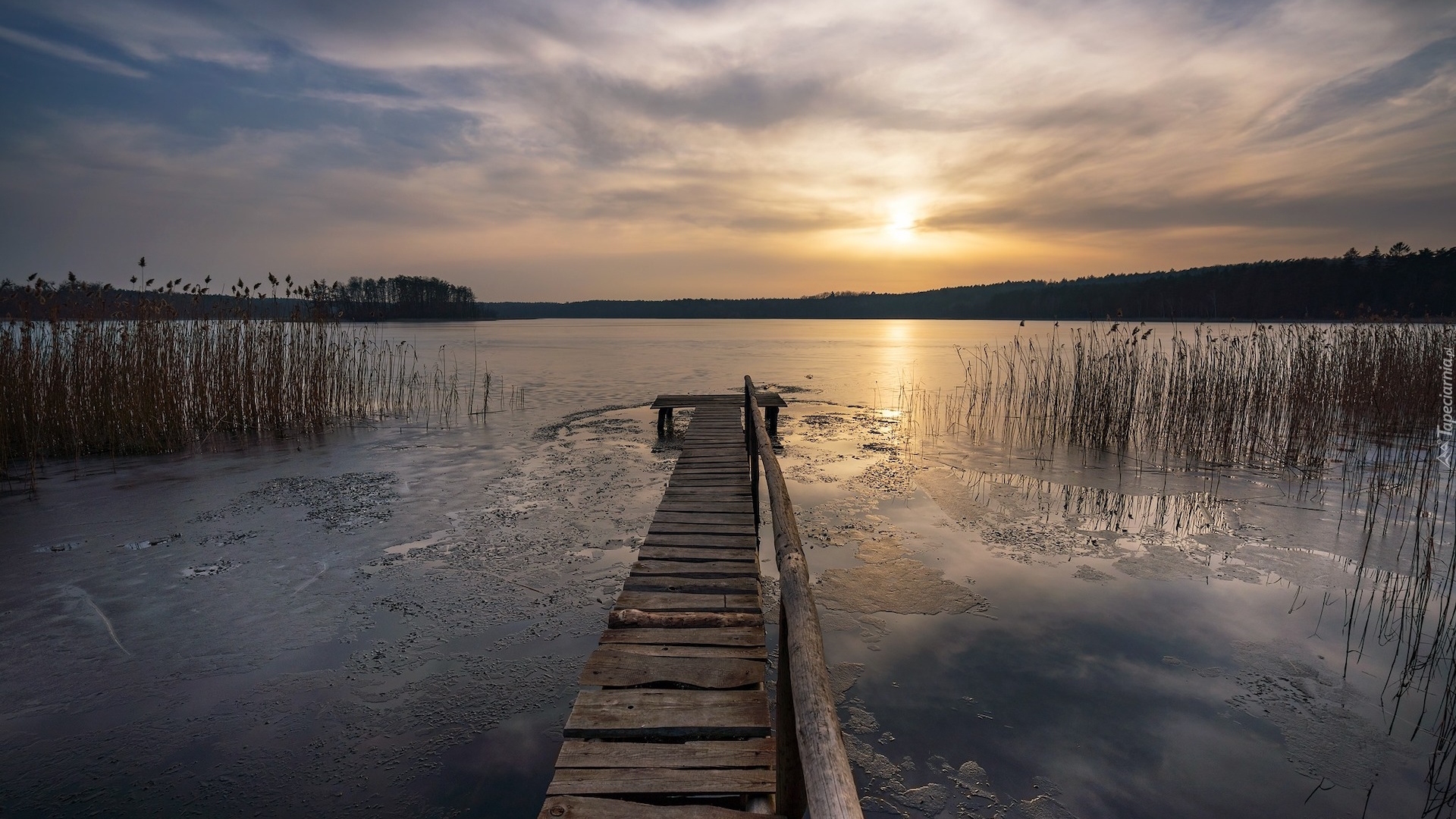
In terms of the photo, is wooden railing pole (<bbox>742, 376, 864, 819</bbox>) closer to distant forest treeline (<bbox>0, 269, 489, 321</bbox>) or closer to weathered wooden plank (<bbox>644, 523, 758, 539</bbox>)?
weathered wooden plank (<bbox>644, 523, 758, 539</bbox>)

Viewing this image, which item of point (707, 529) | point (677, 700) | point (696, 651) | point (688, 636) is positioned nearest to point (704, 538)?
point (707, 529)

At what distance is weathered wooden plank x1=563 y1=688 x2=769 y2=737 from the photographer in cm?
287

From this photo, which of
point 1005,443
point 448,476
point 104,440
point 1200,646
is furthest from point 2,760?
point 1005,443

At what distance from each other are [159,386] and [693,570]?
11.0m

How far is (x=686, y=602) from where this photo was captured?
4.22 meters

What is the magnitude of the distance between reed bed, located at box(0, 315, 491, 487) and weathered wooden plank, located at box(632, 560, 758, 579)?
9026 millimetres

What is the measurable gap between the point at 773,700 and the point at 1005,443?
9457 millimetres

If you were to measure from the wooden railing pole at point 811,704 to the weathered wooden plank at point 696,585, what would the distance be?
136cm

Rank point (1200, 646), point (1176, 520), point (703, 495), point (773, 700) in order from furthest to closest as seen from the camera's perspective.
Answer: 1. point (1176, 520)
2. point (703, 495)
3. point (1200, 646)
4. point (773, 700)

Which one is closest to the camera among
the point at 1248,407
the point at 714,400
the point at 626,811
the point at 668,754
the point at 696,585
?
the point at 626,811

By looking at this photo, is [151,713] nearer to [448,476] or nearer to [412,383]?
[448,476]

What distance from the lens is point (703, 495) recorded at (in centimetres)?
677

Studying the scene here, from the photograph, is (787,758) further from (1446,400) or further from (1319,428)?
(1446,400)

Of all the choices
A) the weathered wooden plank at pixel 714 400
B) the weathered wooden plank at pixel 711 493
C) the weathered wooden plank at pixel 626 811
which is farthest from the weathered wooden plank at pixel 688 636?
the weathered wooden plank at pixel 714 400
